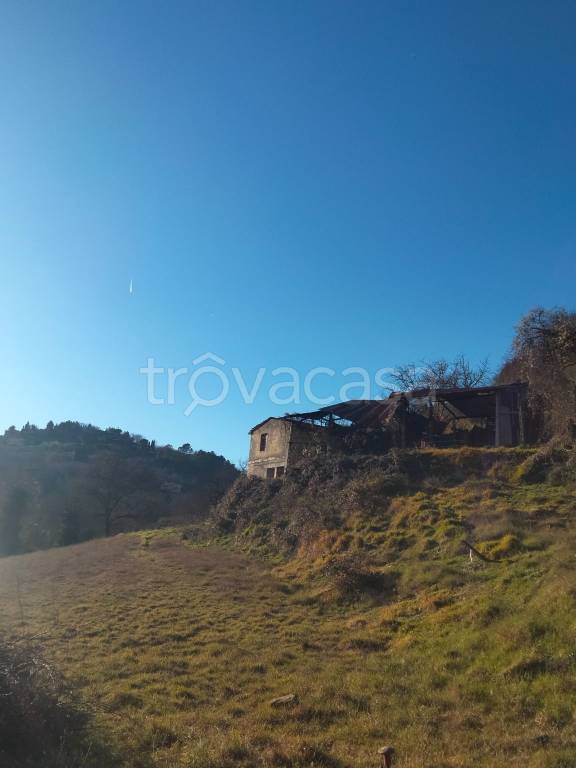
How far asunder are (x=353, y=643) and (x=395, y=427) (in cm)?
2369

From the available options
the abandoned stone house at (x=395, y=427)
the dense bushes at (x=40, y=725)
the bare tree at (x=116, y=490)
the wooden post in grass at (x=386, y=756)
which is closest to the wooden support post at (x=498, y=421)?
the abandoned stone house at (x=395, y=427)

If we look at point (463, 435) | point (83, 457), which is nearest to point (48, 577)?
point (463, 435)

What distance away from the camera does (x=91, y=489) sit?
60531 millimetres

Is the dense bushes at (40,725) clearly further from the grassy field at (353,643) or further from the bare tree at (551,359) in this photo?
the bare tree at (551,359)

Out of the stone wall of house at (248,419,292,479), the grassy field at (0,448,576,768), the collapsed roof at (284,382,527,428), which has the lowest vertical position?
the grassy field at (0,448,576,768)

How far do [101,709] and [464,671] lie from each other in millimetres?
6569

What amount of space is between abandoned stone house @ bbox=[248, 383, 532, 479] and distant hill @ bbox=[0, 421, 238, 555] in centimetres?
978

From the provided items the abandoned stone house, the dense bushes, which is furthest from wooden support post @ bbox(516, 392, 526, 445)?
the dense bushes

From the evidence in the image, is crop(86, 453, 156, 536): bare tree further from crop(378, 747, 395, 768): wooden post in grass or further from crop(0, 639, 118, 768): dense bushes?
crop(378, 747, 395, 768): wooden post in grass

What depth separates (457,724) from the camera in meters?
7.86

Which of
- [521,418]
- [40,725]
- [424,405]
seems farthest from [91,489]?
[40,725]

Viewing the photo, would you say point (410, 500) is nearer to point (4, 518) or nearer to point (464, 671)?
point (464, 671)

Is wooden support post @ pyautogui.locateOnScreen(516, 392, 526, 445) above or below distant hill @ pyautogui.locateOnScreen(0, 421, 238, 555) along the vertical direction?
above

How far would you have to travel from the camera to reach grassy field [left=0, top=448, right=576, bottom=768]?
7629mm
